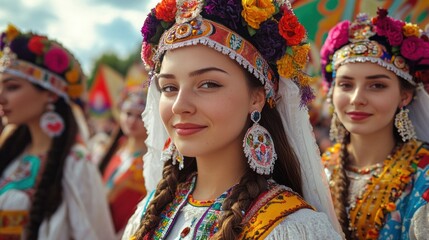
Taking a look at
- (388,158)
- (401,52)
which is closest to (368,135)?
(388,158)

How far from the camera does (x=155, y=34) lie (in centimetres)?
237

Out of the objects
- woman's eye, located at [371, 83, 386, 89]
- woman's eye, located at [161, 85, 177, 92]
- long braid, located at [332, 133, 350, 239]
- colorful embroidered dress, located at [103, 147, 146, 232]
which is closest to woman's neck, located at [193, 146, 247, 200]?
woman's eye, located at [161, 85, 177, 92]

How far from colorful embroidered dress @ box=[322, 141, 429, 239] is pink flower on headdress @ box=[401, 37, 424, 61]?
53 cm

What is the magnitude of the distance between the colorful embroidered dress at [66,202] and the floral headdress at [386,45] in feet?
7.67

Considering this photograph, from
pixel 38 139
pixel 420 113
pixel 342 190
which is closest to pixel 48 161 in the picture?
pixel 38 139

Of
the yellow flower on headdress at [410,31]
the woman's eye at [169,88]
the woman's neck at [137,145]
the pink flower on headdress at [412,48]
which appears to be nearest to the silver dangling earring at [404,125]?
the pink flower on headdress at [412,48]

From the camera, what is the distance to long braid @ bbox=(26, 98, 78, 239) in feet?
13.0

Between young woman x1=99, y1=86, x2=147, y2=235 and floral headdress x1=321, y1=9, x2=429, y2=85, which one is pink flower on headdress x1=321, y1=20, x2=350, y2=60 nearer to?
floral headdress x1=321, y1=9, x2=429, y2=85

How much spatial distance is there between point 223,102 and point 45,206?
2539 mm

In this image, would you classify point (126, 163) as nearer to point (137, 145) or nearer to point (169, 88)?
point (137, 145)

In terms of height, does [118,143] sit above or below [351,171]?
above

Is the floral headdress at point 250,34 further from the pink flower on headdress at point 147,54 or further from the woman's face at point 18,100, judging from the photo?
the woman's face at point 18,100

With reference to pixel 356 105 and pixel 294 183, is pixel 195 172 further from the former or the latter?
pixel 356 105

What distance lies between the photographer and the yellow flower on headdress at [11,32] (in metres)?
4.32
